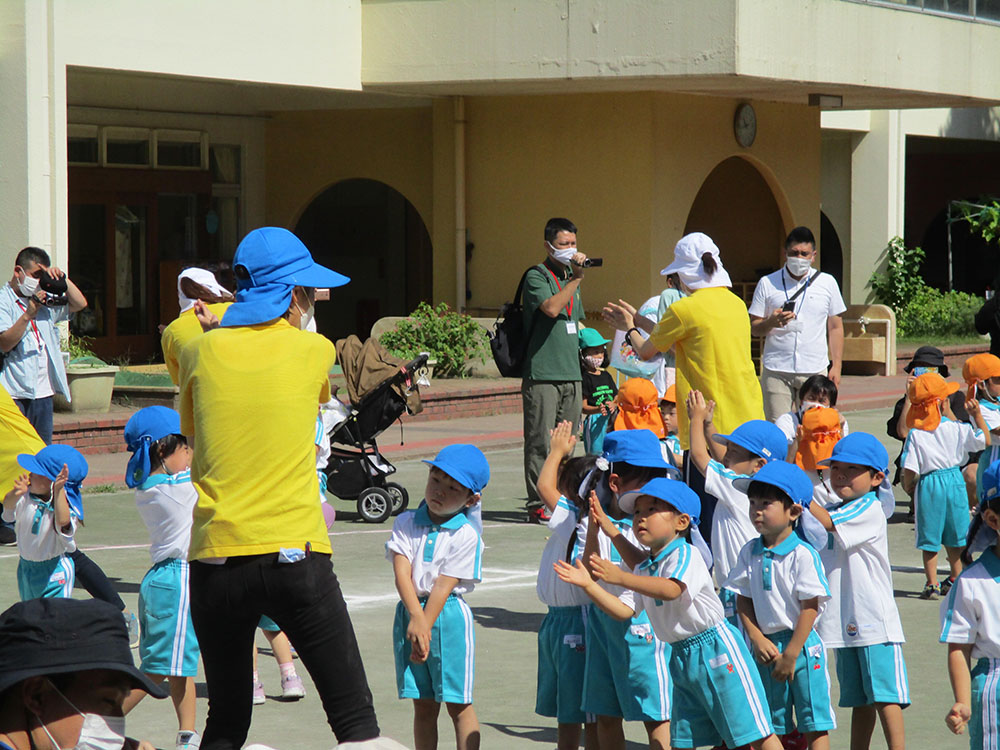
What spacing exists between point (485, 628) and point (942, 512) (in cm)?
267

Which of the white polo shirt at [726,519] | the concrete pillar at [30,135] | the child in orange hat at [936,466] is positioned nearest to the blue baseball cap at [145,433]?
the white polo shirt at [726,519]

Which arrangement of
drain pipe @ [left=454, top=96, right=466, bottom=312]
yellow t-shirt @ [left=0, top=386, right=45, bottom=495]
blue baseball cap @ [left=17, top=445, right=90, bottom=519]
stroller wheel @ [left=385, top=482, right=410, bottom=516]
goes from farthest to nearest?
drain pipe @ [left=454, top=96, right=466, bottom=312] < stroller wheel @ [left=385, top=482, right=410, bottom=516] < yellow t-shirt @ [left=0, top=386, right=45, bottom=495] < blue baseball cap @ [left=17, top=445, right=90, bottom=519]

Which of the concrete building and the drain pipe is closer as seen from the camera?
the concrete building

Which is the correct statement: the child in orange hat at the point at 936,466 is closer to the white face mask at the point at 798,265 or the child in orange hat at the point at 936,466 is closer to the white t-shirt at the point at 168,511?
the white face mask at the point at 798,265

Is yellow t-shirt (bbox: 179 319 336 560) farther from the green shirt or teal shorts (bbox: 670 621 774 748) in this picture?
the green shirt

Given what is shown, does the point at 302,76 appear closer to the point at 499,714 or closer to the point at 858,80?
the point at 858,80

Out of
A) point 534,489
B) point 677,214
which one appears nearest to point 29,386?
point 534,489

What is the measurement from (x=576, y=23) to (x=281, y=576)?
47.1 ft

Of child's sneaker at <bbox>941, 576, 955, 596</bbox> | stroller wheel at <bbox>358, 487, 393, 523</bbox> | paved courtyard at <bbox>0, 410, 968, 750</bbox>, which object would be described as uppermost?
stroller wheel at <bbox>358, 487, 393, 523</bbox>

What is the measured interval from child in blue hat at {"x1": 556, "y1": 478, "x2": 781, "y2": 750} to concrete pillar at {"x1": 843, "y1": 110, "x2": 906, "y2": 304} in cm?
2362

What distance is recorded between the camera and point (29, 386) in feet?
34.8

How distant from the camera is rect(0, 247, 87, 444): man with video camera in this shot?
409 inches

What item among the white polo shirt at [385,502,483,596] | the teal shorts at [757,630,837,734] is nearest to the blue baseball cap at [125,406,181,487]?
the white polo shirt at [385,502,483,596]

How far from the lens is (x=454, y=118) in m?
20.8
